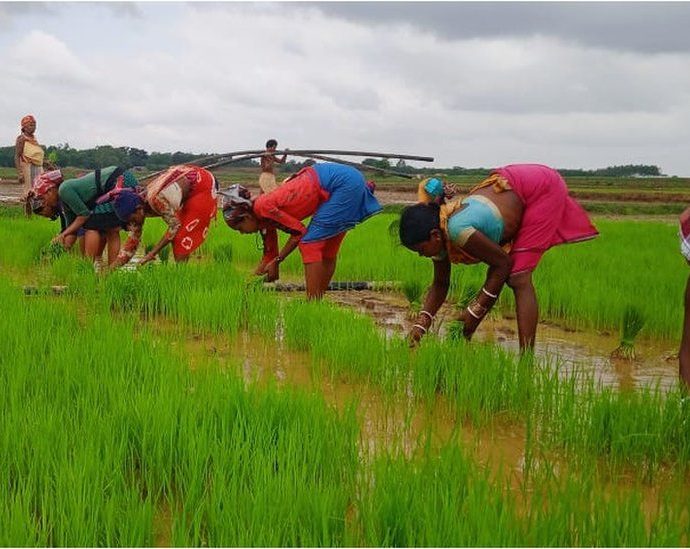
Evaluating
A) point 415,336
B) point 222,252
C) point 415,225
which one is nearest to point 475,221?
point 415,225

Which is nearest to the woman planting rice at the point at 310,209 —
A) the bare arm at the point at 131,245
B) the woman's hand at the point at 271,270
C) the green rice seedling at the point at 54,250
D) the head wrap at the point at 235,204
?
the head wrap at the point at 235,204

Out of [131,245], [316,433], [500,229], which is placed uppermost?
[500,229]

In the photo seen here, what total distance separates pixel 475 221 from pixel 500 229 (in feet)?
0.62

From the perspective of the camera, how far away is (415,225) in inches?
126

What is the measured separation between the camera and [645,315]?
4453mm

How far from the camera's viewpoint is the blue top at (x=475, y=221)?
3.18 meters

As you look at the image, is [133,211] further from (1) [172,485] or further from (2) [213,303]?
(1) [172,485]

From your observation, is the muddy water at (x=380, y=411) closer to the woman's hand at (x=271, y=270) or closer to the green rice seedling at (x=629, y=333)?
the woman's hand at (x=271, y=270)

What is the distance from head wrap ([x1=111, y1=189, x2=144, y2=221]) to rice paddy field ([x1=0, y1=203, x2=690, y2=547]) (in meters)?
0.78

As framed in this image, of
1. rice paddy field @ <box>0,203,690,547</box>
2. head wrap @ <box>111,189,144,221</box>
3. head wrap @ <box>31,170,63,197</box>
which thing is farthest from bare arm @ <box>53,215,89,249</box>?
rice paddy field @ <box>0,203,690,547</box>

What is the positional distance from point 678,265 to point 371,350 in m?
4.66

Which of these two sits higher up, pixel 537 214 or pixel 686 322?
pixel 537 214

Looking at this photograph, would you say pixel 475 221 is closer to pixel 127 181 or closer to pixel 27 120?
pixel 127 181

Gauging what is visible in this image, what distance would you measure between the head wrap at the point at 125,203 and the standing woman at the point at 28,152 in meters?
4.97
